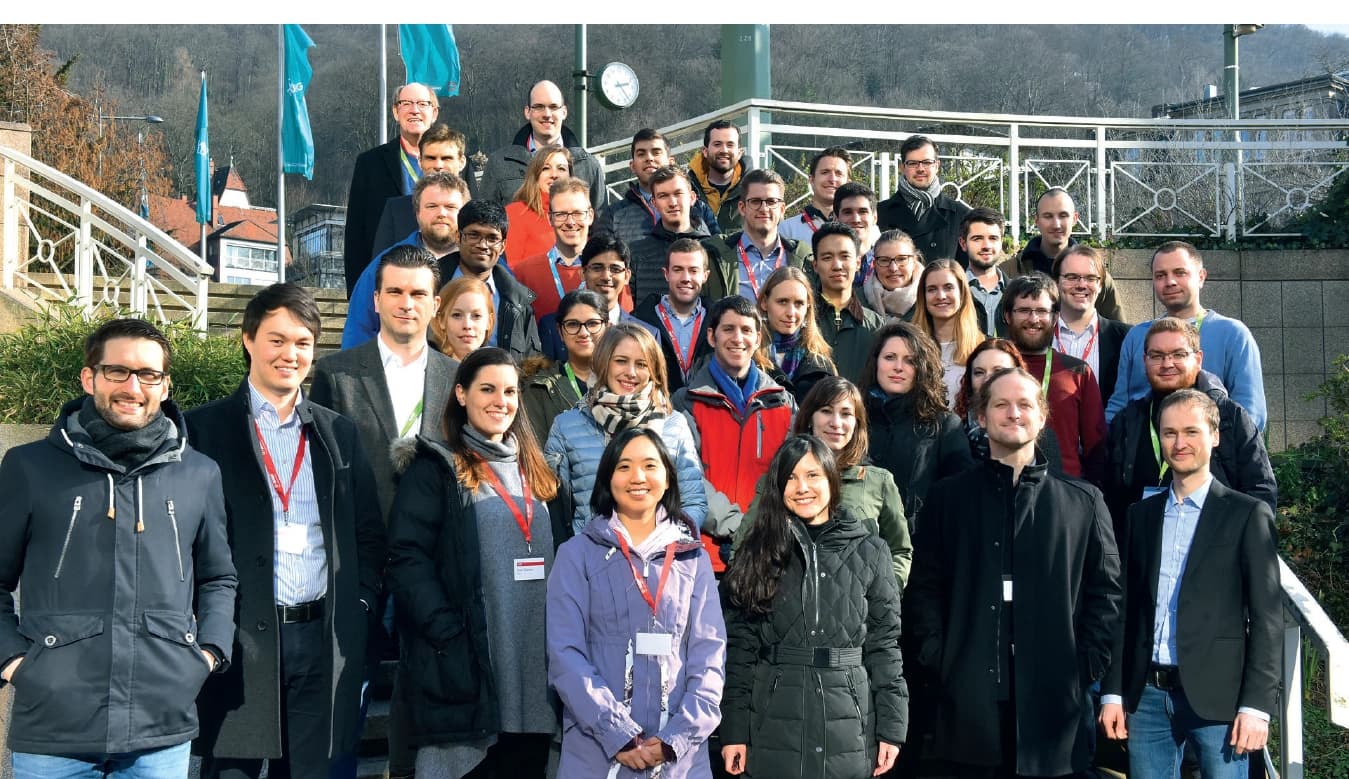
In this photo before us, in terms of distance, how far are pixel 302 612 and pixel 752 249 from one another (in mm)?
3808

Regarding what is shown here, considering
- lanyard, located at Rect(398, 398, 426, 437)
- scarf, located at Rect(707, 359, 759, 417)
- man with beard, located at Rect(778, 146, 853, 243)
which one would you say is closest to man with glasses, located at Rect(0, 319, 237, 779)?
lanyard, located at Rect(398, 398, 426, 437)

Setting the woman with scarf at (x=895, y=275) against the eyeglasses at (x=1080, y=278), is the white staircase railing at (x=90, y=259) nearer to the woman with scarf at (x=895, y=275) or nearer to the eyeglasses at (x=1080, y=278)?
the woman with scarf at (x=895, y=275)

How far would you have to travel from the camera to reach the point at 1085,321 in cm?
673

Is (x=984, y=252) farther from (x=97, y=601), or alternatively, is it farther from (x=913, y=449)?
(x=97, y=601)

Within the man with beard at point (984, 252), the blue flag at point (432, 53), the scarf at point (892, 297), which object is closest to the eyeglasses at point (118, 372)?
the scarf at point (892, 297)

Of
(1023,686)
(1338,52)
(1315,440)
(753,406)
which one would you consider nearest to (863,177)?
(1315,440)

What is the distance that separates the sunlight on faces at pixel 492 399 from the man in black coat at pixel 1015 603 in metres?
1.68

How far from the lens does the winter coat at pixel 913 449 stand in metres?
5.75

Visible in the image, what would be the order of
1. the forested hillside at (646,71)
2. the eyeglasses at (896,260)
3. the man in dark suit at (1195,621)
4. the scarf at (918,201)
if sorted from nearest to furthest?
1. the man in dark suit at (1195,621)
2. the eyeglasses at (896,260)
3. the scarf at (918,201)
4. the forested hillside at (646,71)

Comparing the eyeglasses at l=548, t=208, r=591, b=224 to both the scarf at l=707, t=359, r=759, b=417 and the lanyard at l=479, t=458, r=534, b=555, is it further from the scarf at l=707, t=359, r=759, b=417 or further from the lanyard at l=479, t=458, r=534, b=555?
the lanyard at l=479, t=458, r=534, b=555

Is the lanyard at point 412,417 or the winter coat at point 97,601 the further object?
the lanyard at point 412,417

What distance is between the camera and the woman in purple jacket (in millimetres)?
4523

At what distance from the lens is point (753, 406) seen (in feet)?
19.2

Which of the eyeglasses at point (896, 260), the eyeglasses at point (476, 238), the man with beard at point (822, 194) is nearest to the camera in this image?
the eyeglasses at point (476, 238)
